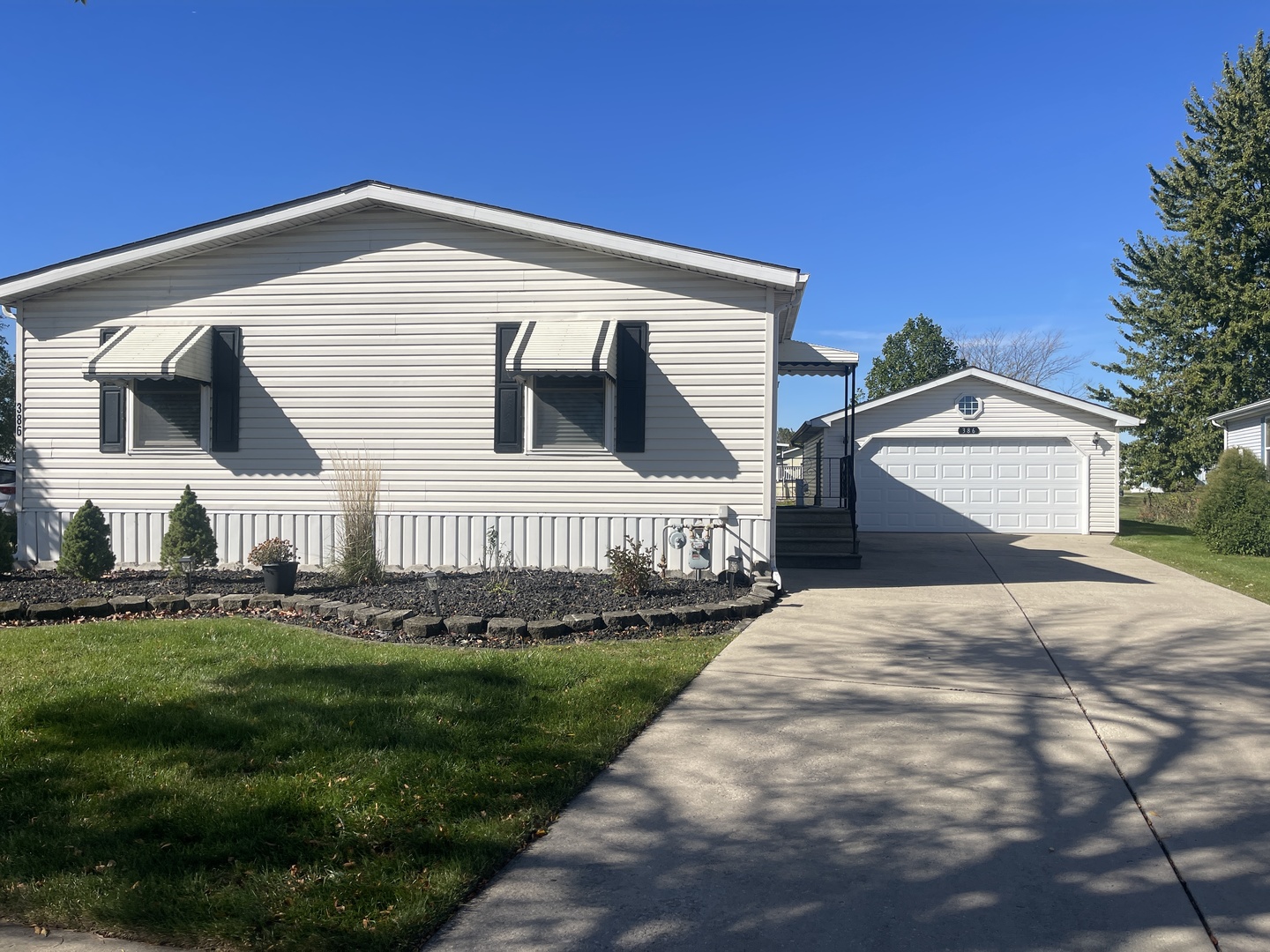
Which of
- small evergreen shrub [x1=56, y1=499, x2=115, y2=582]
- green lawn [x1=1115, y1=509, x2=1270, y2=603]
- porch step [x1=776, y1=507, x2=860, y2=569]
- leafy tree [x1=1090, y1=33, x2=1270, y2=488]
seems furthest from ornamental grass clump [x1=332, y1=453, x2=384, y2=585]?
leafy tree [x1=1090, y1=33, x2=1270, y2=488]

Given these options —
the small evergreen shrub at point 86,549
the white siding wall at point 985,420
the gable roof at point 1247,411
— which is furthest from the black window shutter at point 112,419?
the gable roof at point 1247,411

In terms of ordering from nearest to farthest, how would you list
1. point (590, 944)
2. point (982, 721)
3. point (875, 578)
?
point (590, 944)
point (982, 721)
point (875, 578)

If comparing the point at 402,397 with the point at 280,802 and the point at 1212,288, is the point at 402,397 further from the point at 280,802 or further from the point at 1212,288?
the point at 1212,288

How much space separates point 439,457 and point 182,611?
350cm

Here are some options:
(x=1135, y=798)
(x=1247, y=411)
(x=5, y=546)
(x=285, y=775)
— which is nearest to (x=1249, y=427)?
(x=1247, y=411)

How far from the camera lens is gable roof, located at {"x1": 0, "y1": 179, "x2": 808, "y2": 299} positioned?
10.1 m

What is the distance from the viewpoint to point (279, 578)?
8766 millimetres

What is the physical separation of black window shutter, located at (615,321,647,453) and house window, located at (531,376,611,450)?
248 mm

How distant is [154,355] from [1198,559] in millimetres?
15308

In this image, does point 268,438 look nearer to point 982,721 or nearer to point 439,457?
point 439,457

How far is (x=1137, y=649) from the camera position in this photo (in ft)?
23.3

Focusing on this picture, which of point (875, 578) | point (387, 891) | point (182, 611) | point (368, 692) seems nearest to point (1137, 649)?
point (875, 578)

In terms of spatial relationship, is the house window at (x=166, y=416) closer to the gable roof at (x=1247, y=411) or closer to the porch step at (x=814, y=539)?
the porch step at (x=814, y=539)

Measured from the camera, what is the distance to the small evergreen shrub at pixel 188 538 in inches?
377
